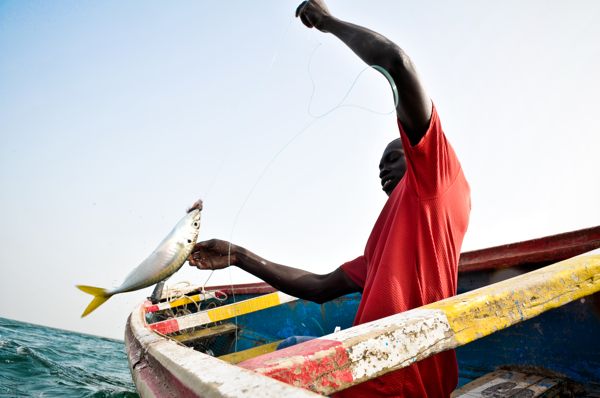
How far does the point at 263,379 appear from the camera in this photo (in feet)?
2.08

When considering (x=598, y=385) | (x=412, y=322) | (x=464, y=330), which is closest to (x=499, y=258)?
(x=598, y=385)

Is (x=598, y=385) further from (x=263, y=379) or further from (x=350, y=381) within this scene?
(x=263, y=379)

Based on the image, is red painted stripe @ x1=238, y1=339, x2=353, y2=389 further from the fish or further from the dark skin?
the fish

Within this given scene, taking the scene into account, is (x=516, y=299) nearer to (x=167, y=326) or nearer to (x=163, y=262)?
(x=163, y=262)

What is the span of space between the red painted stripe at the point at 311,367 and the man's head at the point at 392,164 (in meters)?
1.76

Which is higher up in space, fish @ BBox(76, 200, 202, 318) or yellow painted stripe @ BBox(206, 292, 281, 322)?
fish @ BBox(76, 200, 202, 318)

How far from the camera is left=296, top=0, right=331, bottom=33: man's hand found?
2.05m

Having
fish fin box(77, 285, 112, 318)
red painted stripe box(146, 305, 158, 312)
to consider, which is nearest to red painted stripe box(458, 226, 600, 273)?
fish fin box(77, 285, 112, 318)

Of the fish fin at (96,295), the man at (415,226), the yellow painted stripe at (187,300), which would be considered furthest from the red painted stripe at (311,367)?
the yellow painted stripe at (187,300)

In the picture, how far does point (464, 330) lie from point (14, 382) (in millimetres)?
6588

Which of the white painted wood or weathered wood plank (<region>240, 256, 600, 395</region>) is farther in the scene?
weathered wood plank (<region>240, 256, 600, 395</region>)

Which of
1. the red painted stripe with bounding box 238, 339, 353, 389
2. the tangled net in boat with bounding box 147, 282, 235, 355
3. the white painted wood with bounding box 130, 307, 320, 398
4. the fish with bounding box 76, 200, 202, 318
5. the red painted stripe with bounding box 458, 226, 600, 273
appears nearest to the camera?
the white painted wood with bounding box 130, 307, 320, 398

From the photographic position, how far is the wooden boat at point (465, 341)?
731 mm

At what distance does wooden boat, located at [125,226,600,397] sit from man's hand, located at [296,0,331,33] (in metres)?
Result: 1.72
